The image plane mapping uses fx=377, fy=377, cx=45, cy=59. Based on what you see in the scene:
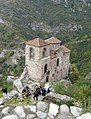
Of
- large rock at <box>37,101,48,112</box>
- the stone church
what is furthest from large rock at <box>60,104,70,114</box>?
the stone church

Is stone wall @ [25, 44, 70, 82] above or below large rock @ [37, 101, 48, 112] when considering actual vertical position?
below

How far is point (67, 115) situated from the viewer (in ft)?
22.3

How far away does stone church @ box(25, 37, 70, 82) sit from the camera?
4116 cm

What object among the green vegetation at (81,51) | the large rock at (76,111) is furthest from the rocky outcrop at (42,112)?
the green vegetation at (81,51)

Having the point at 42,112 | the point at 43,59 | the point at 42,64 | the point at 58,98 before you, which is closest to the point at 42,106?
the point at 42,112

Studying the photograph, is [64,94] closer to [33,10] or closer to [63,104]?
[63,104]

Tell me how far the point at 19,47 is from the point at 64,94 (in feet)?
281

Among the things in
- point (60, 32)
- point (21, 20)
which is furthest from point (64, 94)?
point (60, 32)

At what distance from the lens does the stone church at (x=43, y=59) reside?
41156 millimetres

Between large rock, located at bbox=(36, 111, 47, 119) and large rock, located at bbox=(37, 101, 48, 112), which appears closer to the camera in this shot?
large rock, located at bbox=(36, 111, 47, 119)

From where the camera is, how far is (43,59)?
41156 millimetres

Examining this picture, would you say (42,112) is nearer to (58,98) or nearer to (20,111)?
(20,111)

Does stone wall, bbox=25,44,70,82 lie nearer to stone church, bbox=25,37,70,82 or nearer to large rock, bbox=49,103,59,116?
stone church, bbox=25,37,70,82

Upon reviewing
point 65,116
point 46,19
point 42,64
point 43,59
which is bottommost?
point 46,19
